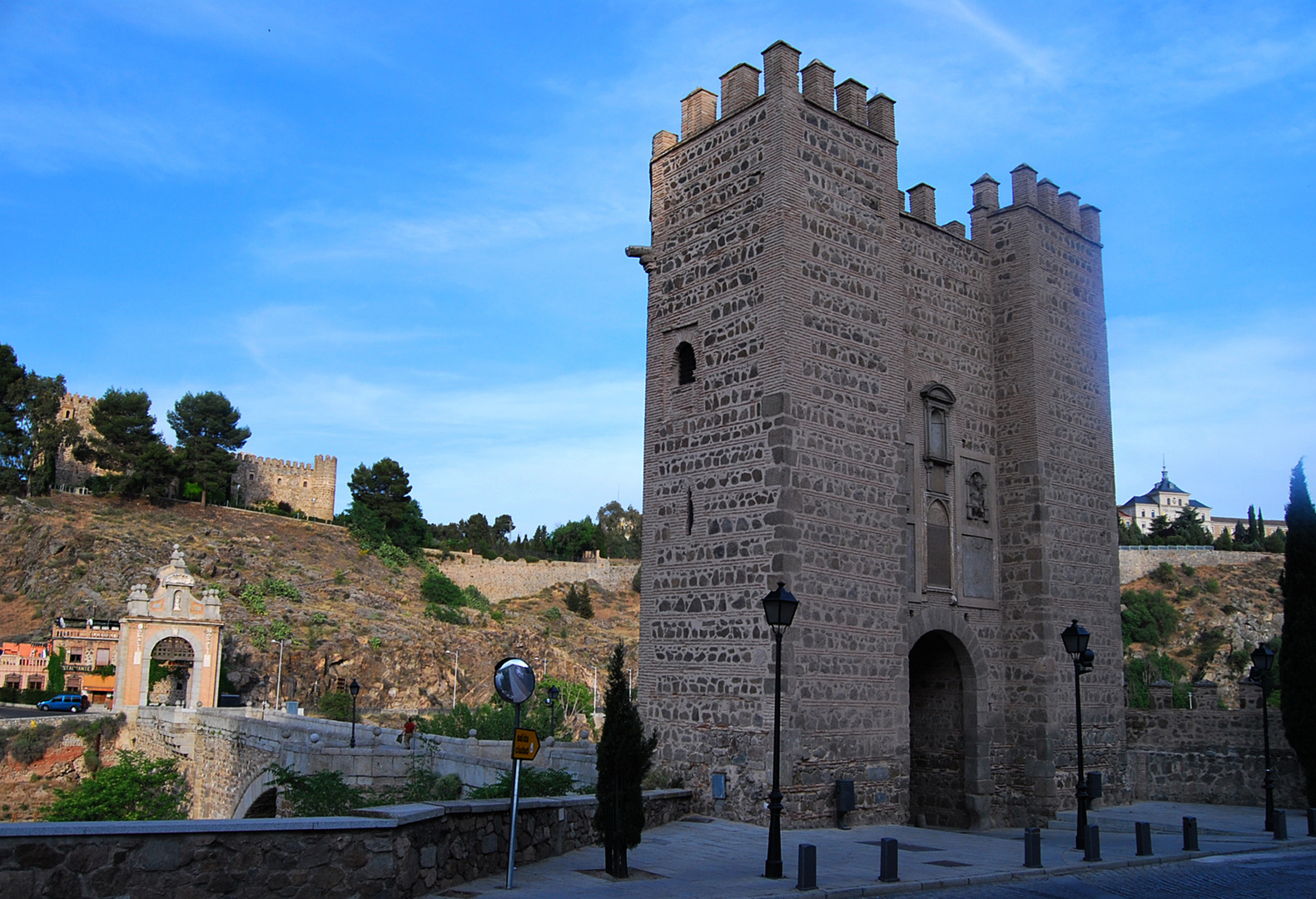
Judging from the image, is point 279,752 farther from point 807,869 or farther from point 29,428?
point 29,428

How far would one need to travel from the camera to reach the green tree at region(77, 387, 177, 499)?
6500 cm

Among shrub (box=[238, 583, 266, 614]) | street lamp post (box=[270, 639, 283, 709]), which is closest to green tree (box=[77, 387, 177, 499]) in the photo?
shrub (box=[238, 583, 266, 614])

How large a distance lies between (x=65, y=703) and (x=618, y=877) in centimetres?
3902

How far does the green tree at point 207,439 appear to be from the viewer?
6925 centimetres

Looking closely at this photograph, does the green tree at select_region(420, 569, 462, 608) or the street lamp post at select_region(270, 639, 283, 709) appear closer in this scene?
the street lamp post at select_region(270, 639, 283, 709)

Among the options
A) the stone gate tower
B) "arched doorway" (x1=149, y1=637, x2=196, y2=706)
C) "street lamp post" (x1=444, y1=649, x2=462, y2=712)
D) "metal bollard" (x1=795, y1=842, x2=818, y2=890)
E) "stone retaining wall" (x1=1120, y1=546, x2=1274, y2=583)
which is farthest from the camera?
"stone retaining wall" (x1=1120, y1=546, x2=1274, y2=583)

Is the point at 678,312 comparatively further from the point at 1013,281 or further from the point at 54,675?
the point at 54,675

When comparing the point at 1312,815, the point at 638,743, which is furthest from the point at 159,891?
the point at 1312,815

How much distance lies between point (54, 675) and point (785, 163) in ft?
138

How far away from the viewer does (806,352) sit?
48.8ft

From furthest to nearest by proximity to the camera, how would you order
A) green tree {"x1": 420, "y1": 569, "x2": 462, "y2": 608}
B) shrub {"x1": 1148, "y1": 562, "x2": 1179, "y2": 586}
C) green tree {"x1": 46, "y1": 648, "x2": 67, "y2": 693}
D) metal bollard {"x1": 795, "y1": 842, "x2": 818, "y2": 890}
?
shrub {"x1": 1148, "y1": 562, "x2": 1179, "y2": 586} → green tree {"x1": 420, "y1": 569, "x2": 462, "y2": 608} → green tree {"x1": 46, "y1": 648, "x2": 67, "y2": 693} → metal bollard {"x1": 795, "y1": 842, "x2": 818, "y2": 890}

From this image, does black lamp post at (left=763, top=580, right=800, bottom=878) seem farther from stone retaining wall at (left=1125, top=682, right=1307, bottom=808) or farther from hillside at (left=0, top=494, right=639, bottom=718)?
hillside at (left=0, top=494, right=639, bottom=718)

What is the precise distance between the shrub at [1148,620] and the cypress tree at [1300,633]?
49.8 metres

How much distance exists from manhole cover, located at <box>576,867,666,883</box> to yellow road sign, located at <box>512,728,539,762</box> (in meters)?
1.45
